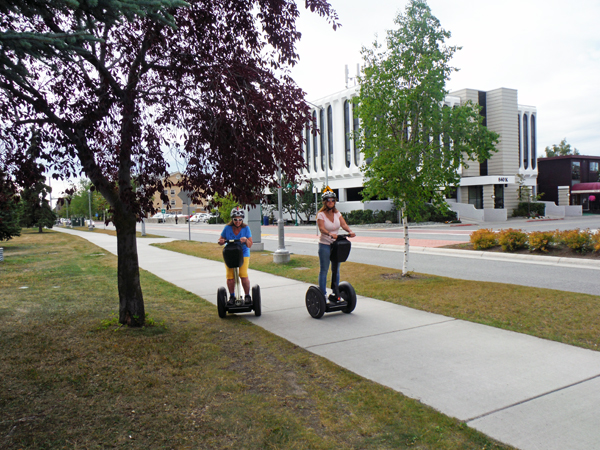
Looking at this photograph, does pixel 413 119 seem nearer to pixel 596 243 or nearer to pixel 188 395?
pixel 596 243

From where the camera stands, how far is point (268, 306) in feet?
25.6

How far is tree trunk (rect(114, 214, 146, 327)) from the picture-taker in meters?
5.86

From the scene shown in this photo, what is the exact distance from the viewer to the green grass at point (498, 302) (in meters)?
5.71

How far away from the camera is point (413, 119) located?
9.93 metres

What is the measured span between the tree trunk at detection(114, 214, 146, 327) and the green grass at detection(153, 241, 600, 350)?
415cm

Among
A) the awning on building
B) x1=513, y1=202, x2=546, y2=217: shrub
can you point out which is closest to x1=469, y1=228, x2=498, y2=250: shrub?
x1=513, y1=202, x2=546, y2=217: shrub

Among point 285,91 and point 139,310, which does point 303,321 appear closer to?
point 139,310

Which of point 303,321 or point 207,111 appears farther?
point 303,321

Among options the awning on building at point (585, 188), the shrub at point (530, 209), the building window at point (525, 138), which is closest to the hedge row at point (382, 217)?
the shrub at point (530, 209)

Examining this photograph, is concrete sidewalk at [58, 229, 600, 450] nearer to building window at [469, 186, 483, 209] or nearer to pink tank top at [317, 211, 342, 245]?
pink tank top at [317, 211, 342, 245]

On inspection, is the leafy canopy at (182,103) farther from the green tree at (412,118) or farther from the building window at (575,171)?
the building window at (575,171)

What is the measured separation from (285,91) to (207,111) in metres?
0.93

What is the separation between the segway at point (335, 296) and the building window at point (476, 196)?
44.4 meters

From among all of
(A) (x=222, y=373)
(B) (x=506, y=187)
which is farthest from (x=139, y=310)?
(B) (x=506, y=187)
